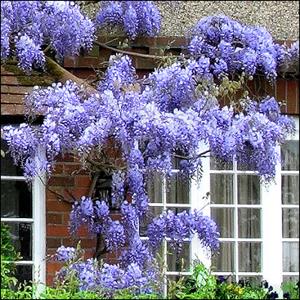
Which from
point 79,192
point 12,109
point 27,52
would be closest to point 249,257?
point 79,192

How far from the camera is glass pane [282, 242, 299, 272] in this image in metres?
8.52

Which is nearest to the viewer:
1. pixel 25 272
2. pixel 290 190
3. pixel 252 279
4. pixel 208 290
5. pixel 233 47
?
pixel 208 290

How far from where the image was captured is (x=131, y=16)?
24.6ft

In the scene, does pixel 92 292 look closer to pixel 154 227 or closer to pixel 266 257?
pixel 154 227

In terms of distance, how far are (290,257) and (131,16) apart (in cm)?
264

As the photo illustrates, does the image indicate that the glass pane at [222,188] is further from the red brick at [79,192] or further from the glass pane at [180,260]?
the red brick at [79,192]

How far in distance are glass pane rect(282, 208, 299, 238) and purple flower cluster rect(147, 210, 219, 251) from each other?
61.7 inches

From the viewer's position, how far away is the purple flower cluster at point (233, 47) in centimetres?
762

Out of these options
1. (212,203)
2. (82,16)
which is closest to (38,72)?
(82,16)

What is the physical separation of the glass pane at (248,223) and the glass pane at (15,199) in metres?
→ 1.85

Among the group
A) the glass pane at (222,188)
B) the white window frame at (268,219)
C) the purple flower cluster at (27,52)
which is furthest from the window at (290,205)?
the purple flower cluster at (27,52)

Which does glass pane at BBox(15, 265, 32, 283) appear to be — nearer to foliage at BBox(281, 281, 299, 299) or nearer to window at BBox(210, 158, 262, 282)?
window at BBox(210, 158, 262, 282)

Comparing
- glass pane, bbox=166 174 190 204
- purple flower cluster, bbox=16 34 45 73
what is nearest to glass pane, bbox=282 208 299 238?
glass pane, bbox=166 174 190 204

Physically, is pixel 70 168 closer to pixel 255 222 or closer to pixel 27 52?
pixel 27 52
